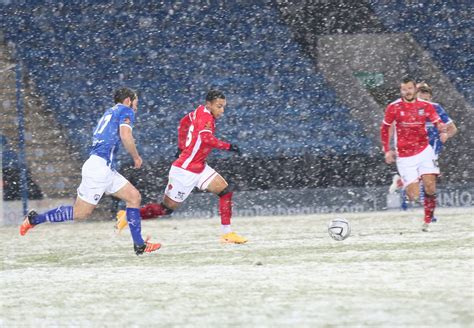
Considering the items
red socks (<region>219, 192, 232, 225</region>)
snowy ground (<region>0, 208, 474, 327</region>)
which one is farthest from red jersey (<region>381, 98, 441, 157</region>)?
red socks (<region>219, 192, 232, 225</region>)

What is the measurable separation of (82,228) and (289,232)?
4113mm

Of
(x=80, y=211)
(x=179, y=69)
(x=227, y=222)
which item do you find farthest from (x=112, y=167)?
(x=179, y=69)

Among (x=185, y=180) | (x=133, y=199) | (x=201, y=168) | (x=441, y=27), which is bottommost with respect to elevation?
(x=133, y=199)

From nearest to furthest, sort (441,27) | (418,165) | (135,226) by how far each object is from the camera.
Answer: (135,226)
(418,165)
(441,27)

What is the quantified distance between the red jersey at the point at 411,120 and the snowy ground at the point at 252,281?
1.01 metres

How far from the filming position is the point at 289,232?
1320 cm

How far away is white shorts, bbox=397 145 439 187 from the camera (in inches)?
495

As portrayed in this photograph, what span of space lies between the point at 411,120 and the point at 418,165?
548 millimetres

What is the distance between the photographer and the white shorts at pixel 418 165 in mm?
12562

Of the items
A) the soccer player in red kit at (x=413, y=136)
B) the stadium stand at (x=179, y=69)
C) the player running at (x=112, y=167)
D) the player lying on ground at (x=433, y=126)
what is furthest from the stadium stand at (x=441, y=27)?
the player running at (x=112, y=167)

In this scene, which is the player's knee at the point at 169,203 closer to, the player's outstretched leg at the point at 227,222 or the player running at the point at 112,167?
the player's outstretched leg at the point at 227,222

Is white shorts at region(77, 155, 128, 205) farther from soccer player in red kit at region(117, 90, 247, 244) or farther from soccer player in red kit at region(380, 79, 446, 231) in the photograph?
soccer player in red kit at region(380, 79, 446, 231)

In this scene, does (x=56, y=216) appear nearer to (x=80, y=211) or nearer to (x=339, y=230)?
(x=80, y=211)

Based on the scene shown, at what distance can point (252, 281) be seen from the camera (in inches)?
284
